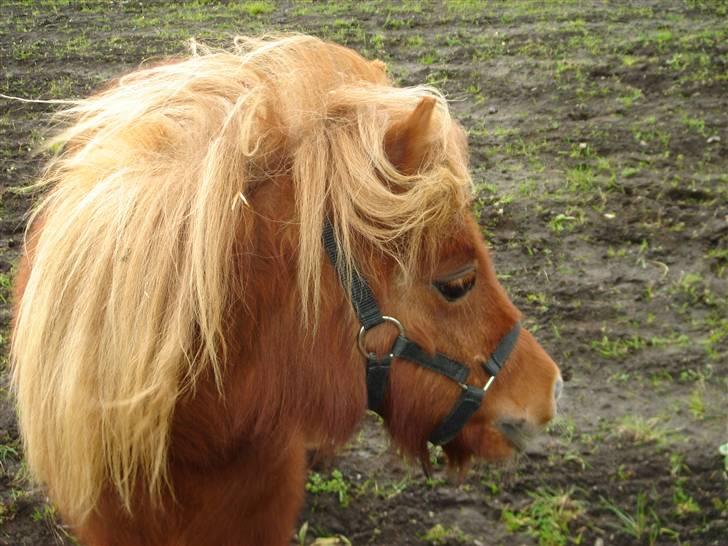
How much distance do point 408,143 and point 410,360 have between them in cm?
56

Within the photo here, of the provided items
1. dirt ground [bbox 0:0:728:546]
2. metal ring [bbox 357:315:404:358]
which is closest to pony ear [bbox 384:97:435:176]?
metal ring [bbox 357:315:404:358]

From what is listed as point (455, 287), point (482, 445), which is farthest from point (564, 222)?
point (455, 287)

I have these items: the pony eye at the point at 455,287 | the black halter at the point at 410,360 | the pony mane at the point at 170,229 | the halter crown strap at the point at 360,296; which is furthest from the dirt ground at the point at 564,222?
the pony mane at the point at 170,229

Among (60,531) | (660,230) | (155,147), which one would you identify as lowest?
(60,531)

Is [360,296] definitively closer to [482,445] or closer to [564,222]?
[482,445]

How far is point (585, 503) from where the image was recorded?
305 centimetres

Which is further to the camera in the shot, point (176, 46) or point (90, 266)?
point (176, 46)

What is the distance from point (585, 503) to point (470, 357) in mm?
1397

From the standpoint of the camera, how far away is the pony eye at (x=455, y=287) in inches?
76.4

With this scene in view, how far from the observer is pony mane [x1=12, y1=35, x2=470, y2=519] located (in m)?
1.70

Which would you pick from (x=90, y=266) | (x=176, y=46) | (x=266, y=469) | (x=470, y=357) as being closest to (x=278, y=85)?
(x=90, y=266)

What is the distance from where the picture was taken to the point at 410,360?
1956mm

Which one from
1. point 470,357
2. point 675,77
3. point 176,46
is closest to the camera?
point 470,357

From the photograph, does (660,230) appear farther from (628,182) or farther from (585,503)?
(585,503)
